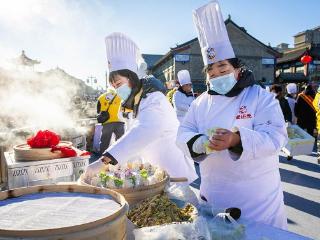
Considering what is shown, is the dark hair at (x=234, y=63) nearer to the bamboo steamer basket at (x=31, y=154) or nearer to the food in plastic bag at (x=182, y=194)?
the food in plastic bag at (x=182, y=194)

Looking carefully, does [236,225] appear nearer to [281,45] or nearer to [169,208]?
[169,208]

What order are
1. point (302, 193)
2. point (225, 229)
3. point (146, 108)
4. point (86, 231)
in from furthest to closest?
point (302, 193) → point (146, 108) → point (225, 229) → point (86, 231)

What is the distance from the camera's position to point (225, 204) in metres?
1.85

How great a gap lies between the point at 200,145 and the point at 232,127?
0.81 feet

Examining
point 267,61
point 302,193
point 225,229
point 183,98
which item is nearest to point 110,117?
point 183,98

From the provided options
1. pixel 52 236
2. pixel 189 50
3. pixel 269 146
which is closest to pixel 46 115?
pixel 269 146

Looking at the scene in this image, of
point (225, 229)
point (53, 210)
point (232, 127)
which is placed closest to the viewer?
point (53, 210)

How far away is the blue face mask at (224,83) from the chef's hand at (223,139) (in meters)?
0.45

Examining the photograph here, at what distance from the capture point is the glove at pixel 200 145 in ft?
5.51

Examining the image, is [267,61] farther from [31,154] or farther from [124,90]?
[31,154]

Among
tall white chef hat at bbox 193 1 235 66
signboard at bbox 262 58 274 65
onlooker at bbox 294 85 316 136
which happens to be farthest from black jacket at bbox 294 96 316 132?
signboard at bbox 262 58 274 65

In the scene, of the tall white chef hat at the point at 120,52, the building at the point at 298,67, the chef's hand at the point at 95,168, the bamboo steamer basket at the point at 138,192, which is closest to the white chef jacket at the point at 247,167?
→ the bamboo steamer basket at the point at 138,192

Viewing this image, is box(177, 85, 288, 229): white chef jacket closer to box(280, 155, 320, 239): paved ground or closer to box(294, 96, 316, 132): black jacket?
box(280, 155, 320, 239): paved ground

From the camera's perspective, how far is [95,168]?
6.70 ft
